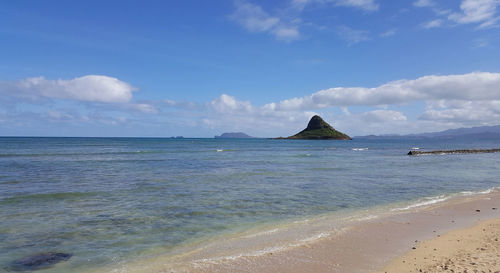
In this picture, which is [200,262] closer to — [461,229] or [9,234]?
[9,234]

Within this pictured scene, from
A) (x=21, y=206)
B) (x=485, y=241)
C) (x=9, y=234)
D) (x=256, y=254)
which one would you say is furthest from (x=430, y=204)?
(x=21, y=206)

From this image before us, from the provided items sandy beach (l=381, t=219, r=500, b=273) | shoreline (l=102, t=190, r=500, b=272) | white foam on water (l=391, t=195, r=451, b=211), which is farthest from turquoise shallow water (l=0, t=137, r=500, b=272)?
sandy beach (l=381, t=219, r=500, b=273)

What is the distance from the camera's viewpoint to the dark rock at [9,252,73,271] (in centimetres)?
756

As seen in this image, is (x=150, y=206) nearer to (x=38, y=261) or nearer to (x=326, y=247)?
(x=38, y=261)

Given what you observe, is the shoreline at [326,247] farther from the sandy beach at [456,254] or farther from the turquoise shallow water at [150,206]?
the turquoise shallow water at [150,206]

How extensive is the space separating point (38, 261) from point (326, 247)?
7383 millimetres

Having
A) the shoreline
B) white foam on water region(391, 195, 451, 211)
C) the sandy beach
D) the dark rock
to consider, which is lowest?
the dark rock

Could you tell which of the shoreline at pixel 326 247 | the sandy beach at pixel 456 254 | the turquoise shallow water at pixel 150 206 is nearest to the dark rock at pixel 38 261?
the turquoise shallow water at pixel 150 206

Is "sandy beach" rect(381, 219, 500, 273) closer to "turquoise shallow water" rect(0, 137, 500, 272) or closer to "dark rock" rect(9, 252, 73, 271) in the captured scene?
"turquoise shallow water" rect(0, 137, 500, 272)

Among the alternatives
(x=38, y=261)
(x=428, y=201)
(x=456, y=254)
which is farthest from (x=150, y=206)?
(x=428, y=201)

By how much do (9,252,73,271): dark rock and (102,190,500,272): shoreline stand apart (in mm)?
1786

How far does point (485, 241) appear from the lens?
9.33 m

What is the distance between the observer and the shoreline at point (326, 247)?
761 cm

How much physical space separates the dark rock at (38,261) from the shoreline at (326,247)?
1.79 m
